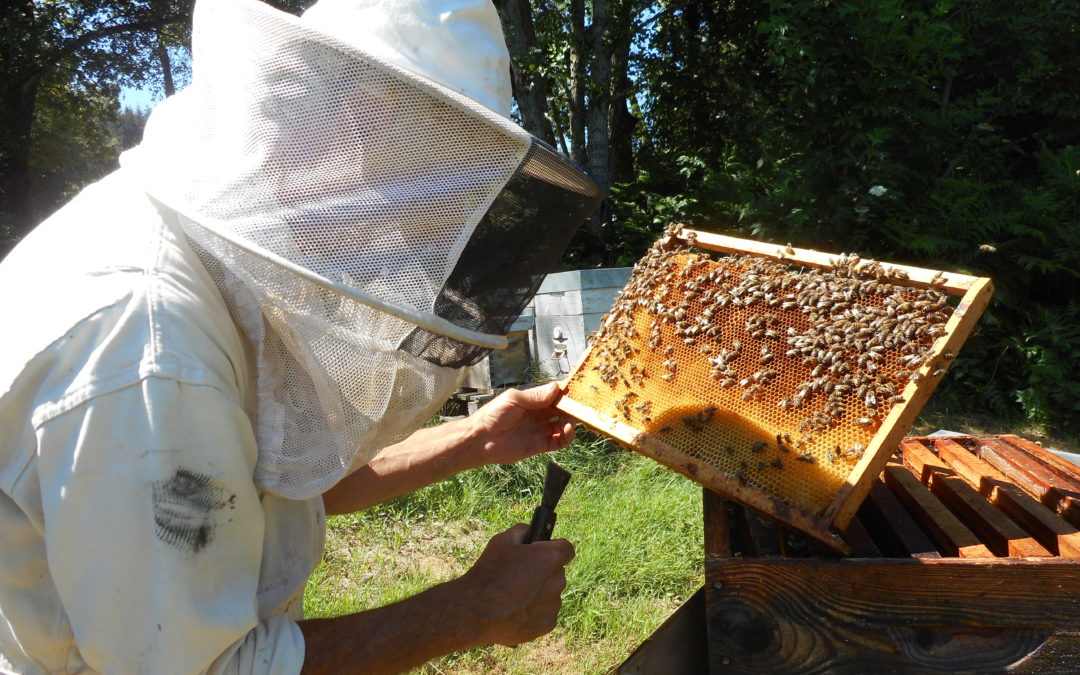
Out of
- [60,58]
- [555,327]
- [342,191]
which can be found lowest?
[555,327]

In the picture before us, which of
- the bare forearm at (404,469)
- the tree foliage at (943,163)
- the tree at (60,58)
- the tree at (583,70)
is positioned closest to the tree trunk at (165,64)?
the tree at (60,58)

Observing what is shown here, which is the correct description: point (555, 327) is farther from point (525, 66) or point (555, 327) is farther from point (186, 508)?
point (186, 508)

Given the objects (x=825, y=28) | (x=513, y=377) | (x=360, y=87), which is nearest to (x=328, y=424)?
(x=360, y=87)

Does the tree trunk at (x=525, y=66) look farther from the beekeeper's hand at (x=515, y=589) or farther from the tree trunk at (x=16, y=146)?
the tree trunk at (x=16, y=146)

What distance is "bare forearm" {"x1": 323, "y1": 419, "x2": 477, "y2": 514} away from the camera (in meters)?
2.39

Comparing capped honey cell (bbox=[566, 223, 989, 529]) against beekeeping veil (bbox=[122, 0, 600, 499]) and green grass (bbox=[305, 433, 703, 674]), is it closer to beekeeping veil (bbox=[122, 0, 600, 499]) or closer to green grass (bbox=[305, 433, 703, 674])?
beekeeping veil (bbox=[122, 0, 600, 499])

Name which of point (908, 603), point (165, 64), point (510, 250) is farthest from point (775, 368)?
point (165, 64)

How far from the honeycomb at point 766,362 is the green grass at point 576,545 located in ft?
6.19

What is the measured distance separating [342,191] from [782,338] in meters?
1.31

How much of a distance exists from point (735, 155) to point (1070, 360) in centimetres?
428

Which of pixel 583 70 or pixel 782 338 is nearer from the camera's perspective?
pixel 782 338

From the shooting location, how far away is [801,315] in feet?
6.84

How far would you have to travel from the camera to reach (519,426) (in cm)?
255

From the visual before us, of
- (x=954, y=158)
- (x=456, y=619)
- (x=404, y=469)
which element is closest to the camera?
(x=456, y=619)
